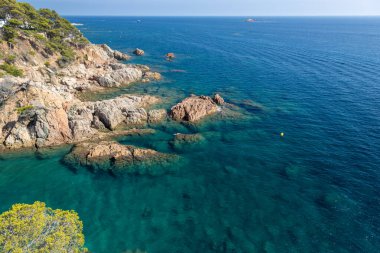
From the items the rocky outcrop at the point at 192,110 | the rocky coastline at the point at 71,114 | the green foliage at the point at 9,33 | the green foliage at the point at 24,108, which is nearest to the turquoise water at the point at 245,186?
the rocky outcrop at the point at 192,110

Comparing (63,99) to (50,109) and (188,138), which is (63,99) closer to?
(50,109)

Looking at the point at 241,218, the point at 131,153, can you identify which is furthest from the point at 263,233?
the point at 131,153

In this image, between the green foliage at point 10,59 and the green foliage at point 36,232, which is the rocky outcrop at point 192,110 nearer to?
the green foliage at point 36,232

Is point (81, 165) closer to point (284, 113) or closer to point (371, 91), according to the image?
point (284, 113)

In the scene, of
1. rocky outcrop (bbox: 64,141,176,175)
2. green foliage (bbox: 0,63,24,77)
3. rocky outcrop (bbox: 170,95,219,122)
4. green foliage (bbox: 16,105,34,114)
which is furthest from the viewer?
green foliage (bbox: 0,63,24,77)

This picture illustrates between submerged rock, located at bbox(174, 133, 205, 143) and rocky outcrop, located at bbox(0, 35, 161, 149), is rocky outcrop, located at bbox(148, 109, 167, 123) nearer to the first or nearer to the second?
rocky outcrop, located at bbox(0, 35, 161, 149)

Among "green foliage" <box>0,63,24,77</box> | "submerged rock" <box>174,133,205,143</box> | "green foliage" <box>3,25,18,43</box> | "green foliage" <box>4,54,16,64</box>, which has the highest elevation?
"green foliage" <box>3,25,18,43</box>

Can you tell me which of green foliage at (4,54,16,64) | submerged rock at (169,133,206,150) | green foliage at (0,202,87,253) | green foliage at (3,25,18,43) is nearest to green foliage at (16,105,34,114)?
submerged rock at (169,133,206,150)

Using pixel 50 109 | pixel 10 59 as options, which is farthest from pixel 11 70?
pixel 50 109
